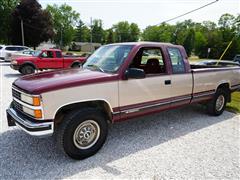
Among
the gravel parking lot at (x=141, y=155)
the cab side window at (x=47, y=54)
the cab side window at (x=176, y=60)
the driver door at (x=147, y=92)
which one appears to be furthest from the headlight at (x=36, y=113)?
the cab side window at (x=47, y=54)

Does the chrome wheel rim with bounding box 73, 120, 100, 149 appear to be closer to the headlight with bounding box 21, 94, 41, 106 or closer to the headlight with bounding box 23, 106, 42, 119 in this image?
the headlight with bounding box 23, 106, 42, 119

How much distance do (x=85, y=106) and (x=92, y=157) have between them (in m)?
0.88

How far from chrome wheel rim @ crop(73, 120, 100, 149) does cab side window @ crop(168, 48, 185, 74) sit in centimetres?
219

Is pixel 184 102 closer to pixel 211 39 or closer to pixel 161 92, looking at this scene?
pixel 161 92

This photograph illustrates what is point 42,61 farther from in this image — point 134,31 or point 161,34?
point 134,31

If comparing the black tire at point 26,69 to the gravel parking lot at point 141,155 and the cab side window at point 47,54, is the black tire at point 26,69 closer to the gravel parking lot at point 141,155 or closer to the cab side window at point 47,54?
the cab side window at point 47,54

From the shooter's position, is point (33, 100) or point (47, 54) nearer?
point (33, 100)

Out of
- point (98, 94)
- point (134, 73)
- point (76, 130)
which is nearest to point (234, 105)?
point (134, 73)

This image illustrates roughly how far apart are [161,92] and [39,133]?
2.50m

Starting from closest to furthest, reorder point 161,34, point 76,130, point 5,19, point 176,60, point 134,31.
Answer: point 76,130
point 176,60
point 5,19
point 161,34
point 134,31

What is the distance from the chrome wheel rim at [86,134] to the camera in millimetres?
3213

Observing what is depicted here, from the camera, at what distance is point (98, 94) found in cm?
326

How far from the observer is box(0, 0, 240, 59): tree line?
37.3m

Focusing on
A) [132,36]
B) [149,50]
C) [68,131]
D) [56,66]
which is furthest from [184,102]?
[132,36]
